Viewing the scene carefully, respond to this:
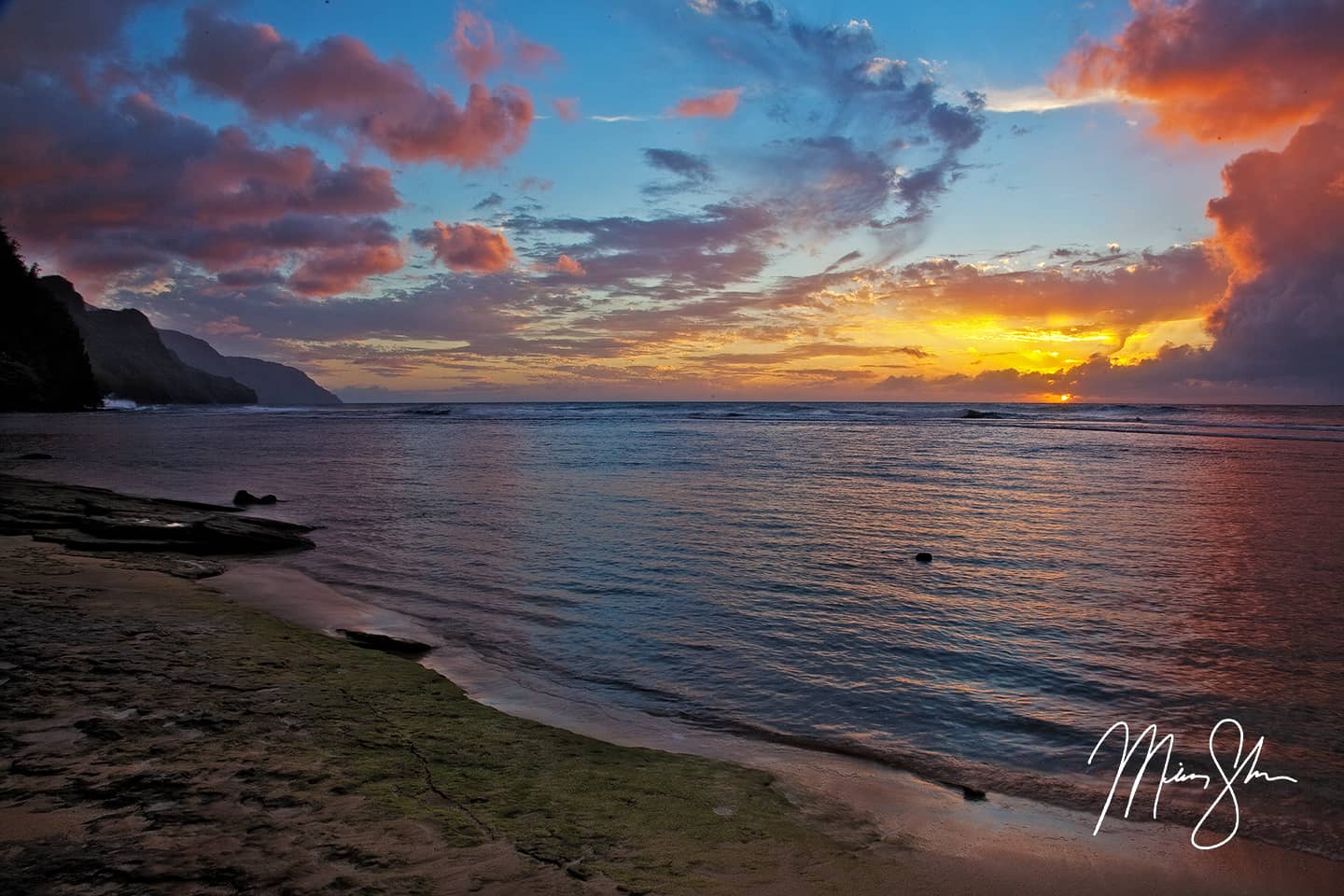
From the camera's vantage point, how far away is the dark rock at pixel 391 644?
881 cm

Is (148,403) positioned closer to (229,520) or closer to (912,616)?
(229,520)

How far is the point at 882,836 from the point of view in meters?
4.79

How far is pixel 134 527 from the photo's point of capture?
45.1ft

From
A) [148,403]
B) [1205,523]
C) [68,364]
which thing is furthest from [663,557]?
[148,403]

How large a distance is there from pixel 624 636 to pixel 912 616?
4.25m

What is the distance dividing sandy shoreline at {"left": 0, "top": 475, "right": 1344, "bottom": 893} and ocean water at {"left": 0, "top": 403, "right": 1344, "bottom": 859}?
734 millimetres

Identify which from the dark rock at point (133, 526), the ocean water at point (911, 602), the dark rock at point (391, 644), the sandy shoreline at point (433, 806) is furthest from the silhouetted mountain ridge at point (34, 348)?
the sandy shoreline at point (433, 806)

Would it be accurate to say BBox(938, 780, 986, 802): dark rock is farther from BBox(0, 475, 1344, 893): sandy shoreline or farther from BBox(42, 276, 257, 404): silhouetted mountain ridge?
BBox(42, 276, 257, 404): silhouetted mountain ridge

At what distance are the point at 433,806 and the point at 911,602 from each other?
8.71m

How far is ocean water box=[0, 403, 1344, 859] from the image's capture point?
22.1ft
